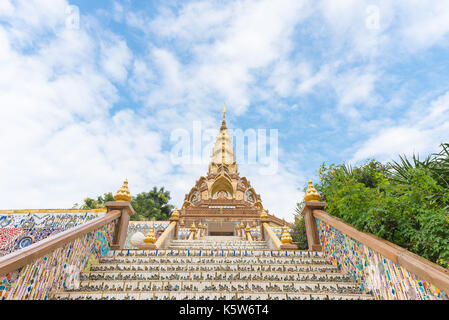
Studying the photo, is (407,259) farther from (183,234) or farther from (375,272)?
(183,234)

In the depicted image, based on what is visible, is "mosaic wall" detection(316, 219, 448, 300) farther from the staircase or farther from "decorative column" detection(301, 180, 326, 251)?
"decorative column" detection(301, 180, 326, 251)

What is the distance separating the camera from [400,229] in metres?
3.47

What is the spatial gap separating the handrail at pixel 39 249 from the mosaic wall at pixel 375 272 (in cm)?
408

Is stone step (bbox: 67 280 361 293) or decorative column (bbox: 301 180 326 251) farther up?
decorative column (bbox: 301 180 326 251)

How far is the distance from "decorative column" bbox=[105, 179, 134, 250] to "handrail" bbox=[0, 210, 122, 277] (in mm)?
836

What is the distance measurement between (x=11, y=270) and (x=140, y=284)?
146 cm

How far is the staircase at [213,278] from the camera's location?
120 inches

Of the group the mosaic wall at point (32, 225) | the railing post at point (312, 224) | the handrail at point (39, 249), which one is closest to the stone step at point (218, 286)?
the handrail at point (39, 249)

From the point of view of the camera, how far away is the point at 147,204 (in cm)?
2230

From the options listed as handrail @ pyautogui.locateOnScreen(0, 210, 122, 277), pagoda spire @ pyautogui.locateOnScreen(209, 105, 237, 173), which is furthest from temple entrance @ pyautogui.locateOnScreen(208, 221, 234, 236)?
pagoda spire @ pyautogui.locateOnScreen(209, 105, 237, 173)

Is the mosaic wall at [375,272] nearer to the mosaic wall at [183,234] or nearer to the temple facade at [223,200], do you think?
the temple facade at [223,200]

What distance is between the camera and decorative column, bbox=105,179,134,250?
5.09m

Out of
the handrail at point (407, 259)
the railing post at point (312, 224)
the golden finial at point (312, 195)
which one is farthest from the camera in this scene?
the golden finial at point (312, 195)
